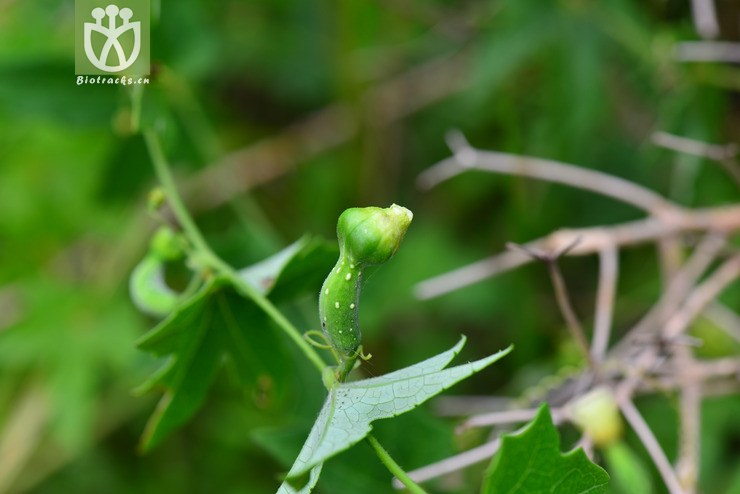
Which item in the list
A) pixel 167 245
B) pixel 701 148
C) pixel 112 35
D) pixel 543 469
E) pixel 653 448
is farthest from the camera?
pixel 112 35

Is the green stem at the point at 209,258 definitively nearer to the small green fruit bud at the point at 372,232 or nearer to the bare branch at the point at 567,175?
the small green fruit bud at the point at 372,232

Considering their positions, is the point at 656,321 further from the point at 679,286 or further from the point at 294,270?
the point at 294,270

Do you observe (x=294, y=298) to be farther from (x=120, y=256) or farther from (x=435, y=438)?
(x=120, y=256)

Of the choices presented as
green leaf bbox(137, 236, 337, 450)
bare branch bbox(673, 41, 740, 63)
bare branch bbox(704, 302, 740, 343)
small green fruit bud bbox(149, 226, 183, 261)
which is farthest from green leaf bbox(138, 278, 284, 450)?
bare branch bbox(673, 41, 740, 63)

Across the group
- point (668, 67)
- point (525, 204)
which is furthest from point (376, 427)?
point (668, 67)

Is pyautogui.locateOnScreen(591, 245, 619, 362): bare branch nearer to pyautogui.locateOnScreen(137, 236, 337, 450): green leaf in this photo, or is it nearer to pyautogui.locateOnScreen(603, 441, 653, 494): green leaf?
pyautogui.locateOnScreen(603, 441, 653, 494): green leaf

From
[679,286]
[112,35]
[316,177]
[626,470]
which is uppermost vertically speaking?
[112,35]

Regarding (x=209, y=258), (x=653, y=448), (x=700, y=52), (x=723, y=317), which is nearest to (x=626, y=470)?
(x=653, y=448)
